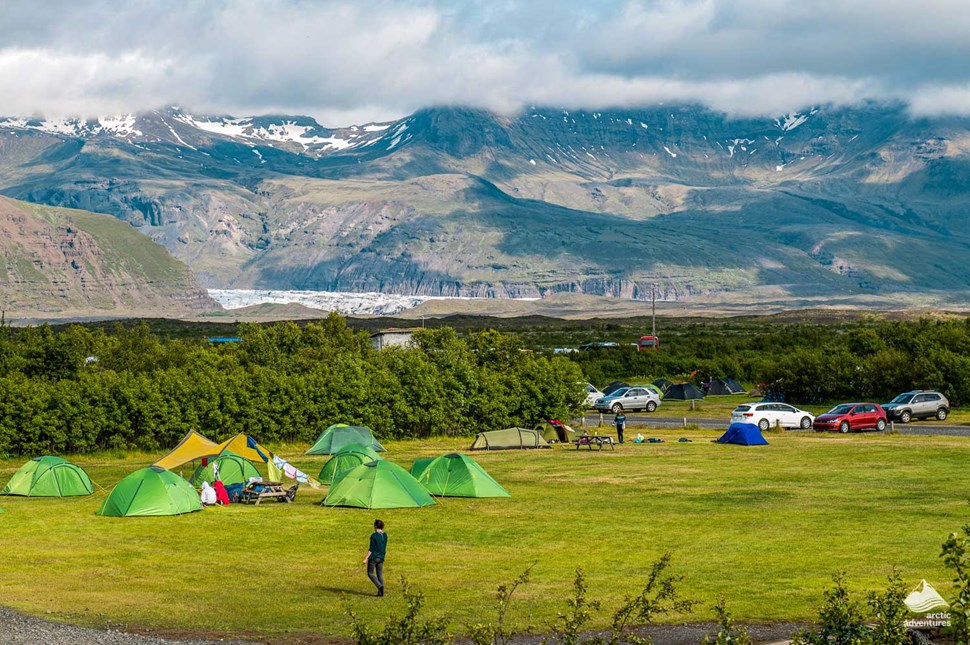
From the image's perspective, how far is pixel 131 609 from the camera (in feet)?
83.4

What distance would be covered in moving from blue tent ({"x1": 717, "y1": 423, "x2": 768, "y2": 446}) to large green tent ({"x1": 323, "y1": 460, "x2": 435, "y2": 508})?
75.8 ft

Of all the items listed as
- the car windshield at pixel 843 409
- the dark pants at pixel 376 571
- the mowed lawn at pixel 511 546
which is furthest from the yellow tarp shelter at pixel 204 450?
the car windshield at pixel 843 409

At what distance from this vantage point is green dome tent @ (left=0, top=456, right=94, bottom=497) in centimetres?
4319

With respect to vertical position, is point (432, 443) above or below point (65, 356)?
below

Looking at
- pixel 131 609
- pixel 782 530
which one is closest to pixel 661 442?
pixel 782 530

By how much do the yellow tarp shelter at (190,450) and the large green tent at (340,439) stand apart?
8168 millimetres

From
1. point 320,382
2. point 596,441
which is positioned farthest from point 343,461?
point 320,382

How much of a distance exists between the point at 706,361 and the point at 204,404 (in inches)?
2481

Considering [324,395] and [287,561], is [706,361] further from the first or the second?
[287,561]

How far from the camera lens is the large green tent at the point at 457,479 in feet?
137

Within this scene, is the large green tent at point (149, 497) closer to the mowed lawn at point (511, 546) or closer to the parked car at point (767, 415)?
the mowed lawn at point (511, 546)

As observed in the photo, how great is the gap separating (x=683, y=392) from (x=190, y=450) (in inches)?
2116

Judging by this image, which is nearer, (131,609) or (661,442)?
(131,609)

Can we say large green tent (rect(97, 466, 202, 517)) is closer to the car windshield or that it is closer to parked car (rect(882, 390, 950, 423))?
the car windshield
